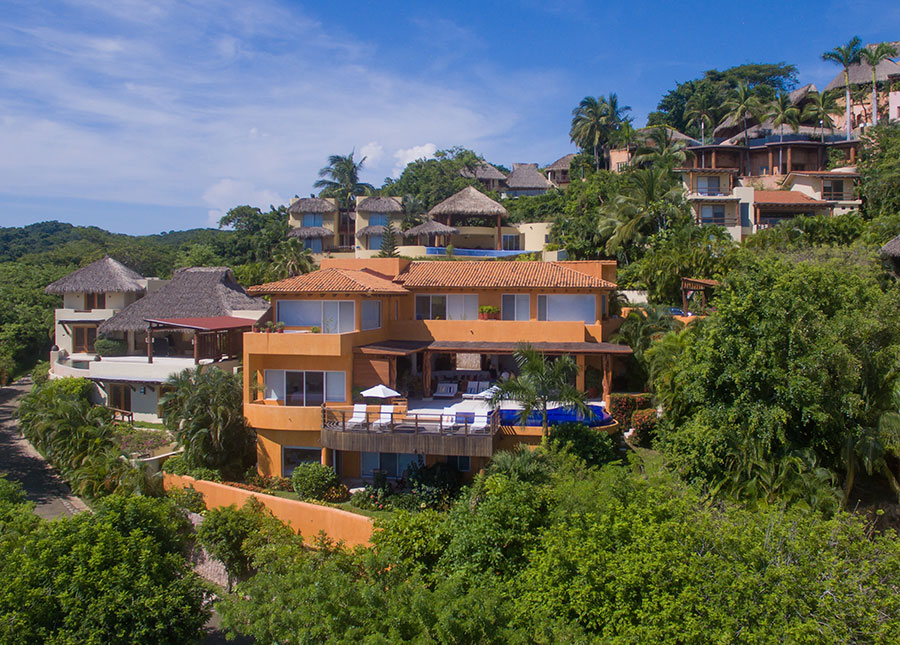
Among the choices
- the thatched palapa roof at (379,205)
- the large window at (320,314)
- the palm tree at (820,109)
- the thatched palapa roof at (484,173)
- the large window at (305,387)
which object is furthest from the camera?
the thatched palapa roof at (484,173)

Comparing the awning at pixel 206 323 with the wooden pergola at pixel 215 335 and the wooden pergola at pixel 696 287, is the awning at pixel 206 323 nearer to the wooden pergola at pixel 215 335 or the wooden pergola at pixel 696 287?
the wooden pergola at pixel 215 335

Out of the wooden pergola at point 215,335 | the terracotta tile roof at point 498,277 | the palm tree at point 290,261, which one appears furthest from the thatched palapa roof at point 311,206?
the terracotta tile roof at point 498,277

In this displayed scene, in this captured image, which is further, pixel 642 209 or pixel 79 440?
pixel 642 209

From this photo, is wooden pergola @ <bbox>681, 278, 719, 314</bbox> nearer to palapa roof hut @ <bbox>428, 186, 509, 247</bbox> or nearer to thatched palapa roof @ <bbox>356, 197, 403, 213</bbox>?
palapa roof hut @ <bbox>428, 186, 509, 247</bbox>

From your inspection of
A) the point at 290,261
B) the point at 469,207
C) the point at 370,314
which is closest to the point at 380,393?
the point at 370,314

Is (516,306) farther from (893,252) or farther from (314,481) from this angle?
(893,252)

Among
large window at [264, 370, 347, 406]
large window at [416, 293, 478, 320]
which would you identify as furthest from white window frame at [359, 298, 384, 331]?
large window at [264, 370, 347, 406]

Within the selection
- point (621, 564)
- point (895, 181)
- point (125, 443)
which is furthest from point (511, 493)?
point (895, 181)
